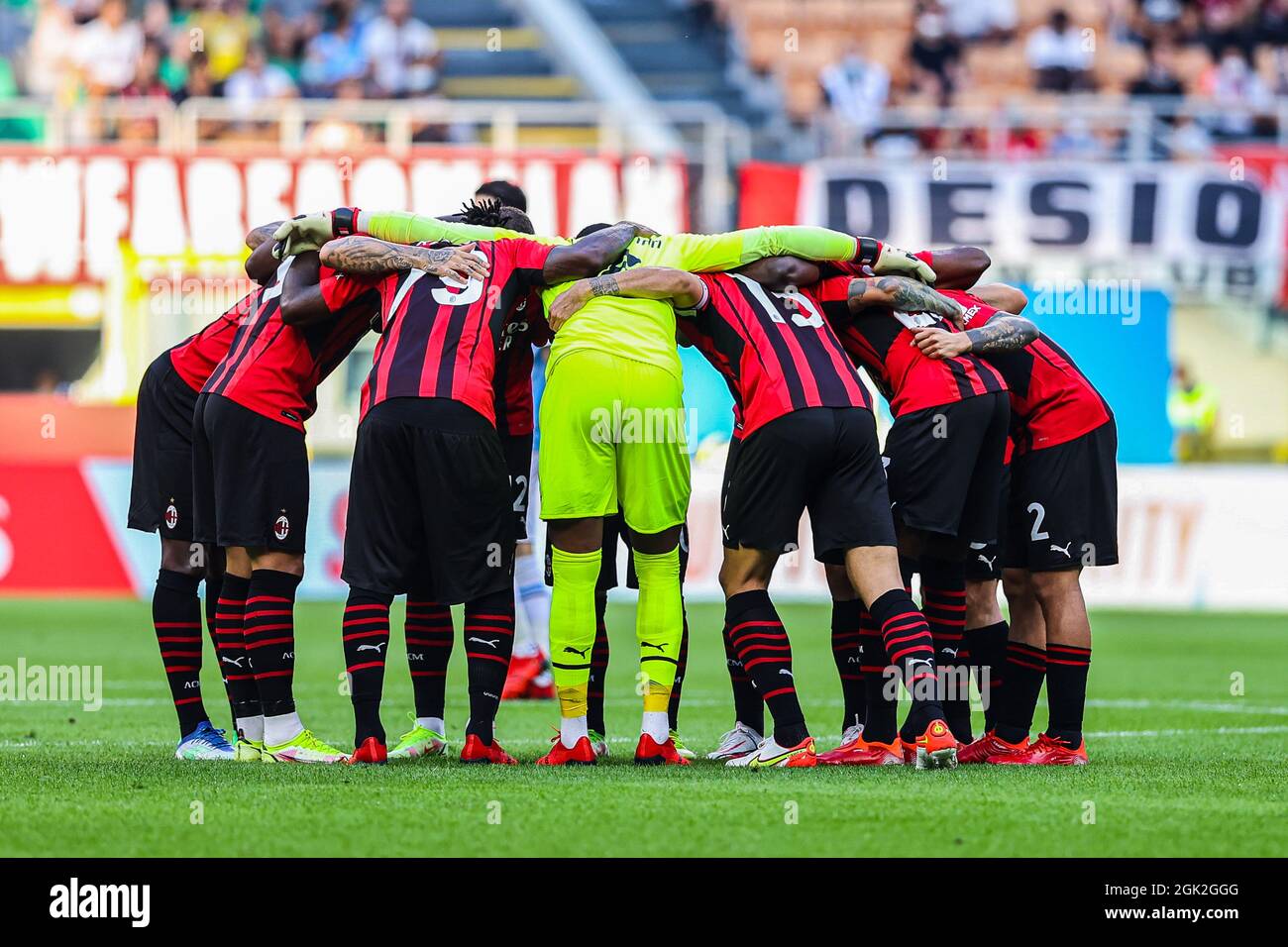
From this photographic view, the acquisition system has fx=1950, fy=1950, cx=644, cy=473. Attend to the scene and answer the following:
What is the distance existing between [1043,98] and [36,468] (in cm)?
1265

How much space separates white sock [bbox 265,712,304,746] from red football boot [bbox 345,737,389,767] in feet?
0.86

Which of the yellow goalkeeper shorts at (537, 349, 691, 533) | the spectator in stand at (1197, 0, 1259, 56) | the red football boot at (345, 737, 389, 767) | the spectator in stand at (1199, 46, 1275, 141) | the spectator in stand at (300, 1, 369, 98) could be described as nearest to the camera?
the yellow goalkeeper shorts at (537, 349, 691, 533)

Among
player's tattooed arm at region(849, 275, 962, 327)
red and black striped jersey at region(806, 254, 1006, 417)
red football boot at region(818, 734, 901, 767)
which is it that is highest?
player's tattooed arm at region(849, 275, 962, 327)

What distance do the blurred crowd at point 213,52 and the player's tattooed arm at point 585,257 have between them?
1635 cm

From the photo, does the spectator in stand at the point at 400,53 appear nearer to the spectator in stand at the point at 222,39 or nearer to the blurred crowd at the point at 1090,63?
the spectator in stand at the point at 222,39

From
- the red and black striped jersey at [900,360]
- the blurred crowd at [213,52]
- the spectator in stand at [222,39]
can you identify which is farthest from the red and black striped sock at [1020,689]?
the spectator in stand at [222,39]

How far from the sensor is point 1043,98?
23.5m

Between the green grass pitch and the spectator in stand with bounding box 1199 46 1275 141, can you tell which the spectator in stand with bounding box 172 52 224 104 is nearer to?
the spectator in stand with bounding box 1199 46 1275 141

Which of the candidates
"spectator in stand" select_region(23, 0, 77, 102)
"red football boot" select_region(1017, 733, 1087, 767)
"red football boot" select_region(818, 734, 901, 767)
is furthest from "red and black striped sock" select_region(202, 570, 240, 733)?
"spectator in stand" select_region(23, 0, 77, 102)

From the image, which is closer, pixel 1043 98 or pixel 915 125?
pixel 915 125

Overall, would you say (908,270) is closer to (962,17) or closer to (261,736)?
(261,736)

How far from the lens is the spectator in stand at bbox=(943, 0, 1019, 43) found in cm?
2530

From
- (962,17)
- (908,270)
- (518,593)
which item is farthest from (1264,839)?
(962,17)

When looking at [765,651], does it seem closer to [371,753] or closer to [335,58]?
[371,753]
